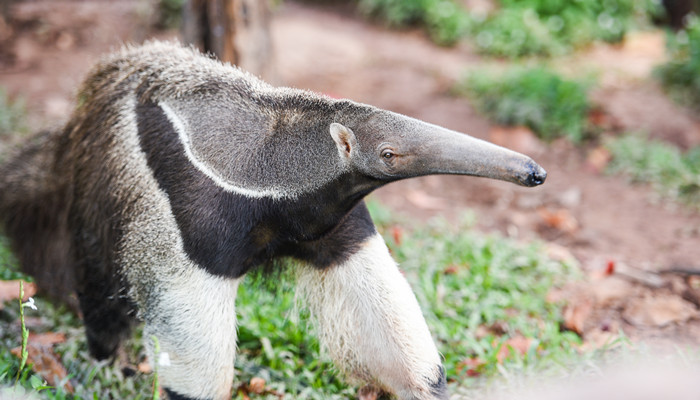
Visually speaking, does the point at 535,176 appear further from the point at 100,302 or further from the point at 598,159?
the point at 598,159

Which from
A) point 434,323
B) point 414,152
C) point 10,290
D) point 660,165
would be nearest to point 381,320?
point 414,152

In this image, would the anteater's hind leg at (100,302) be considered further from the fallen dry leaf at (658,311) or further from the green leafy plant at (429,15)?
the green leafy plant at (429,15)

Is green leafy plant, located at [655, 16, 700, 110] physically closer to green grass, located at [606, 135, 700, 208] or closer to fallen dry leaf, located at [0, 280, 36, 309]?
green grass, located at [606, 135, 700, 208]

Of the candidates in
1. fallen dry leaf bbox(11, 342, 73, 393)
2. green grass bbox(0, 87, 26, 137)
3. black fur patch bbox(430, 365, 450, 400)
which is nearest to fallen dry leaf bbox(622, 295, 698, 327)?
black fur patch bbox(430, 365, 450, 400)

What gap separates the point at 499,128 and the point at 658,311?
12.5 feet

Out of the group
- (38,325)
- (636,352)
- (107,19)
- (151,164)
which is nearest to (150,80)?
(151,164)

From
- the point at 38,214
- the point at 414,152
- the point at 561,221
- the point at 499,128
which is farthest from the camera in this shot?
the point at 499,128

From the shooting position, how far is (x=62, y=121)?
4410 mm

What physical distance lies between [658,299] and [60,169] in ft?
13.5

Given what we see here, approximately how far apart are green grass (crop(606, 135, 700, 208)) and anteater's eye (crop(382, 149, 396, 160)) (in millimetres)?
4668

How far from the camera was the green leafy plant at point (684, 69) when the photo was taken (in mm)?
8219

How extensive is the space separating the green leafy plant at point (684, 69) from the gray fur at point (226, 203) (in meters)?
6.73

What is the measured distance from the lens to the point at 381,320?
313 centimetres

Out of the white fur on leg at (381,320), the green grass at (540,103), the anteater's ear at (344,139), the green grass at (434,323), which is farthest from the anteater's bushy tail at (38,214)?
the green grass at (540,103)
